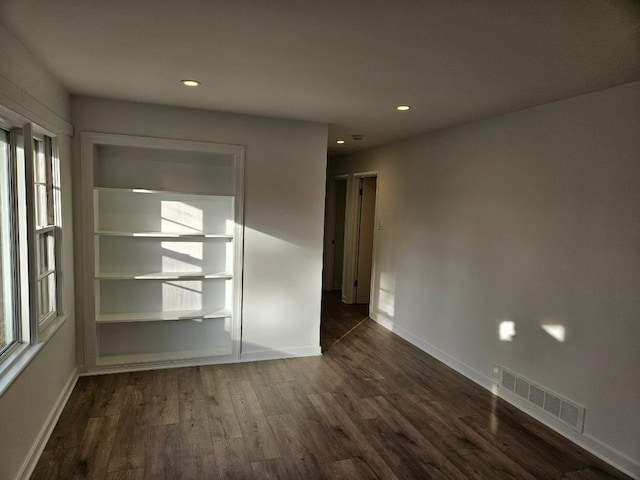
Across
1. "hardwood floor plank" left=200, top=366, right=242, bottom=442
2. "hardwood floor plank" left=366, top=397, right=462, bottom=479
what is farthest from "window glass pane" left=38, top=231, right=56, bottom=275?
"hardwood floor plank" left=366, top=397, right=462, bottom=479

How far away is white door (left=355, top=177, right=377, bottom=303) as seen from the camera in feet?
21.3

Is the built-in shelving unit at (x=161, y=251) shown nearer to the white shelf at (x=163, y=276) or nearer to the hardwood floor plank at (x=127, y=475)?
the white shelf at (x=163, y=276)

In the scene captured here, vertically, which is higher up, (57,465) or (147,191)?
(147,191)

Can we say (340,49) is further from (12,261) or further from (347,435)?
(347,435)

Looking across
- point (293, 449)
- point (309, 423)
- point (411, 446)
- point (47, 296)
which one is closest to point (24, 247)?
point (47, 296)

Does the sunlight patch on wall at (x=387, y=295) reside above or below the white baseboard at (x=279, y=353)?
above

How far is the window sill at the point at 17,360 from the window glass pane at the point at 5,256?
0.07 m

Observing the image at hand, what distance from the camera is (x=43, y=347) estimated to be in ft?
8.71

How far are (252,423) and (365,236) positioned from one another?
13.0 feet

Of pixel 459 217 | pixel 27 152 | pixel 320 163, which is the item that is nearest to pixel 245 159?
pixel 320 163

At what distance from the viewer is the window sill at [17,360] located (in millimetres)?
2107

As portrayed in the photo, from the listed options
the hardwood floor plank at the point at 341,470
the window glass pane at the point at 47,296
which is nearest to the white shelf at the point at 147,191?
the window glass pane at the point at 47,296

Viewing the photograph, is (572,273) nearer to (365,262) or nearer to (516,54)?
(516,54)

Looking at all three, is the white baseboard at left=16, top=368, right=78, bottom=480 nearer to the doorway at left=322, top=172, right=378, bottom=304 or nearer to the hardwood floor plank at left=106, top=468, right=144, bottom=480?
the hardwood floor plank at left=106, top=468, right=144, bottom=480
